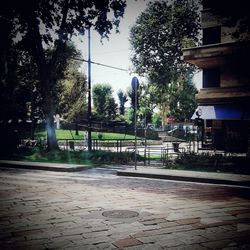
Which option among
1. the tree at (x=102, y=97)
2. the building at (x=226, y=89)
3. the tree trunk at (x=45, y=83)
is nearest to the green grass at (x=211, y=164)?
the building at (x=226, y=89)

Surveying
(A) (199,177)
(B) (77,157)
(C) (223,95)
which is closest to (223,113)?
(C) (223,95)

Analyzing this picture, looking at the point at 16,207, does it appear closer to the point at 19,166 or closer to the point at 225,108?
the point at 19,166

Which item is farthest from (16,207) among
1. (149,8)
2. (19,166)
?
(149,8)

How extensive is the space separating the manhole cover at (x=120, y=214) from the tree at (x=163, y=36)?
35.2 meters

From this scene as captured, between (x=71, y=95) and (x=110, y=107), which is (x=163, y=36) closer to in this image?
(x=71, y=95)

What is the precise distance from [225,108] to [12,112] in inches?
613

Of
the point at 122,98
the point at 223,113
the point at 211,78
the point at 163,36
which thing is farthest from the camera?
the point at 122,98

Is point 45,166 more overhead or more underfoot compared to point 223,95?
more underfoot

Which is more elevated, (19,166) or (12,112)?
(12,112)

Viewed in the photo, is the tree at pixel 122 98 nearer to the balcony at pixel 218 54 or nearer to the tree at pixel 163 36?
the tree at pixel 163 36

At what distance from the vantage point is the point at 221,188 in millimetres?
9023

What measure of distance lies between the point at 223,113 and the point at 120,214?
17.9m

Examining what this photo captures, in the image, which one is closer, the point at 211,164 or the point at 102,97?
the point at 211,164

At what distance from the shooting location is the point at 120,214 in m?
6.09
